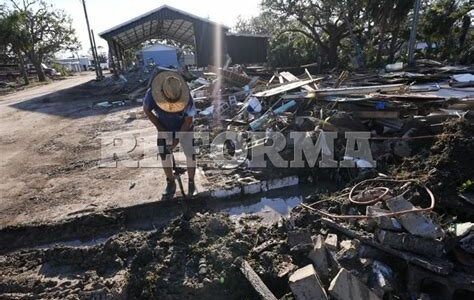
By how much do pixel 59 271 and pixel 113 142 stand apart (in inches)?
200

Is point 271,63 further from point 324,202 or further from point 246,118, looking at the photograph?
point 324,202

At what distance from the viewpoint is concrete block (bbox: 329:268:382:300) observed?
2.77 metres

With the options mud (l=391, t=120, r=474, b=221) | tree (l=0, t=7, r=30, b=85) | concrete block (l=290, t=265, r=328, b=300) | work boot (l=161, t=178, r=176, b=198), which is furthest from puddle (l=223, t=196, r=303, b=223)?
tree (l=0, t=7, r=30, b=85)

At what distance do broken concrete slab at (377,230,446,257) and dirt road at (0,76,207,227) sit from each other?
3181mm

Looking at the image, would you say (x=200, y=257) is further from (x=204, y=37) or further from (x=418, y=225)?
(x=204, y=37)

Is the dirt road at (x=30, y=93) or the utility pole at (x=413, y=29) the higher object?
the utility pole at (x=413, y=29)

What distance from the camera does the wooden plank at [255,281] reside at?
295 centimetres

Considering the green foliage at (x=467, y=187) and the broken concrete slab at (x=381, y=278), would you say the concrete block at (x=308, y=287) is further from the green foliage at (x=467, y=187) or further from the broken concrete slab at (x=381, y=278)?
the green foliage at (x=467, y=187)

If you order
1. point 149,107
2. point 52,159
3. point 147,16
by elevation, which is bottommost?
point 52,159

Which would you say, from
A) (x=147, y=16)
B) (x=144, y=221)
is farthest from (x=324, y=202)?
(x=147, y=16)

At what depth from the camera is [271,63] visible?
20734mm

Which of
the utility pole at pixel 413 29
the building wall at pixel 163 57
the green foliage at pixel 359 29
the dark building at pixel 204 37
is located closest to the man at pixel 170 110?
the utility pole at pixel 413 29

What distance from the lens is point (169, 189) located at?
17.0 feet

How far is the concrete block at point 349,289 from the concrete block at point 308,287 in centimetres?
10
